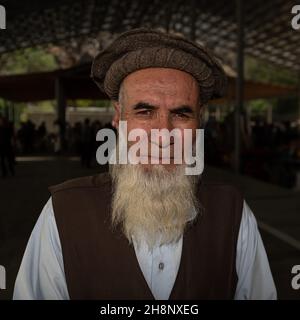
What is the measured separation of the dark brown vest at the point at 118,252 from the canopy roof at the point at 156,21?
27731mm

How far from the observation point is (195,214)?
190 centimetres

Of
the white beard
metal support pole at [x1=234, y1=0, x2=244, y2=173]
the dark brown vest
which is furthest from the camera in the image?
metal support pole at [x1=234, y1=0, x2=244, y2=173]

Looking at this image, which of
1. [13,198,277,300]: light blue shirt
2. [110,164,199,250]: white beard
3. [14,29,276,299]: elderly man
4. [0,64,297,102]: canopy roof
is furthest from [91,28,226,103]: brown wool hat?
[0,64,297,102]: canopy roof

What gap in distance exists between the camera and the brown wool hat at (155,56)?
1.81 meters

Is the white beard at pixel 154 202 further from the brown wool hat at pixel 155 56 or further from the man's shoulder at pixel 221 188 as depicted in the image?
the brown wool hat at pixel 155 56

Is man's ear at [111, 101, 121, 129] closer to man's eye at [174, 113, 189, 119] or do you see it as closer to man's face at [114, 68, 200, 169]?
man's face at [114, 68, 200, 169]

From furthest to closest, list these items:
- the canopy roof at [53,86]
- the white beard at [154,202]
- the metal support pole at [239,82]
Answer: the canopy roof at [53,86] → the metal support pole at [239,82] → the white beard at [154,202]

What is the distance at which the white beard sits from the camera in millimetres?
1880

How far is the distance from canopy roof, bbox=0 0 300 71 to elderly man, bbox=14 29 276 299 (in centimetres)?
2762

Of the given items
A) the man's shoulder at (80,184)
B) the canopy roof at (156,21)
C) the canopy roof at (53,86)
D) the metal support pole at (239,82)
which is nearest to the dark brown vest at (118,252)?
the man's shoulder at (80,184)

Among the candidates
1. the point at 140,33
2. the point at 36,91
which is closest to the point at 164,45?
the point at 140,33

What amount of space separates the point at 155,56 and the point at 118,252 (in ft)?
2.12
